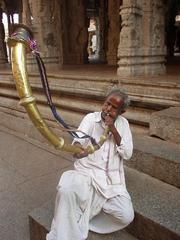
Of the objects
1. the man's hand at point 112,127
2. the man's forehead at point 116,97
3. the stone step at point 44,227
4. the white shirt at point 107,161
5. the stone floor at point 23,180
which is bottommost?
the stone floor at point 23,180

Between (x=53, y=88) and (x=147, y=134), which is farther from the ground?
(x=53, y=88)

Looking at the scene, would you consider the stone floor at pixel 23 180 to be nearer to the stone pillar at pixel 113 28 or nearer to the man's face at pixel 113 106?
the man's face at pixel 113 106

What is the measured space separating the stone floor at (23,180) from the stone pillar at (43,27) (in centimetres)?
230

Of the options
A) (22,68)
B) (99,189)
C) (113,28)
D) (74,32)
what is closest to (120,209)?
(99,189)

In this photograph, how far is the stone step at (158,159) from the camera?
2193mm

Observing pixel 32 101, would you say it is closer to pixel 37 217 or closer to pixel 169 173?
pixel 37 217

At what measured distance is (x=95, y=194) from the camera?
1791 mm

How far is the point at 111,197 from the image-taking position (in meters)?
1.76

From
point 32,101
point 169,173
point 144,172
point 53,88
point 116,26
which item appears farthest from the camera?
point 116,26

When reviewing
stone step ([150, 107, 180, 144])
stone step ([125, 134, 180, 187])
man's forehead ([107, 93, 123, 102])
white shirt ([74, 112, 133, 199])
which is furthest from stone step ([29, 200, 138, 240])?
stone step ([150, 107, 180, 144])

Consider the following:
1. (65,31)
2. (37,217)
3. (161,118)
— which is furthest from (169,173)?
(65,31)

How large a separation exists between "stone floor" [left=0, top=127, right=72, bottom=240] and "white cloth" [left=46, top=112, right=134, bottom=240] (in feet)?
2.03

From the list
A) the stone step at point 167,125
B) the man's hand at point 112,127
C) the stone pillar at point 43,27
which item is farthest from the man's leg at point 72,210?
the stone pillar at point 43,27

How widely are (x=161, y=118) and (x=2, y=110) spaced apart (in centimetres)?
374
